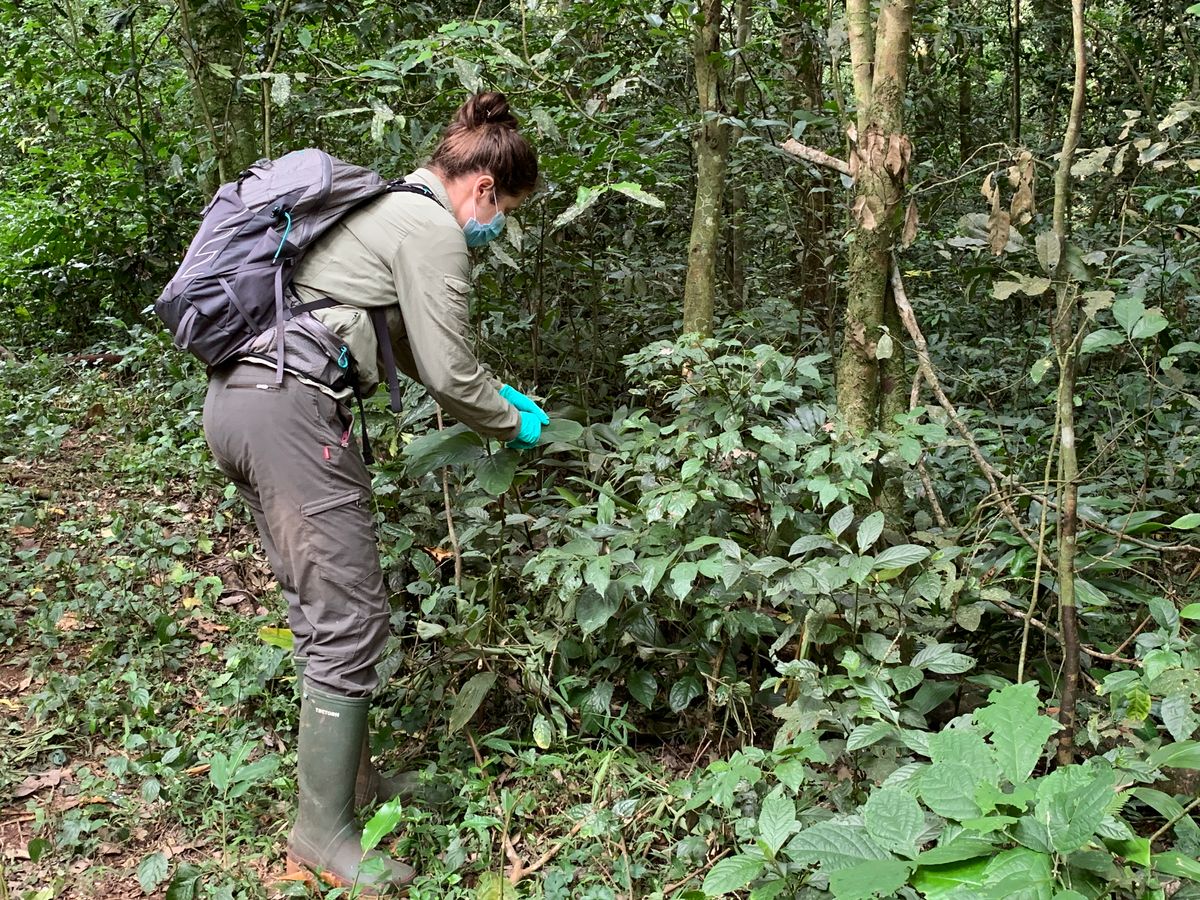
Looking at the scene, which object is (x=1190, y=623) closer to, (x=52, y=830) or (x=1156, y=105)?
(x=52, y=830)

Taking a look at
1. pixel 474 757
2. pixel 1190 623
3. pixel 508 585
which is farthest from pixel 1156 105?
pixel 474 757

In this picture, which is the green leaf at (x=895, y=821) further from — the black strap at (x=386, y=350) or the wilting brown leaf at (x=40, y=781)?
the wilting brown leaf at (x=40, y=781)

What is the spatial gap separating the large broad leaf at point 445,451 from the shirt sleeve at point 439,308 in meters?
0.32

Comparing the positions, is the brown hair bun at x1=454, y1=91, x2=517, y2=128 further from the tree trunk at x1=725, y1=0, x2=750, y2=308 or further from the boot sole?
the tree trunk at x1=725, y1=0, x2=750, y2=308

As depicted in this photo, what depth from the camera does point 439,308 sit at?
8.45 feet

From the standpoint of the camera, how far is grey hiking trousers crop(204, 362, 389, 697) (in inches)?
101

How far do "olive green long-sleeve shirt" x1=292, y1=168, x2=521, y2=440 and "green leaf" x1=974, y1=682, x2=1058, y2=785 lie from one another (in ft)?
5.24

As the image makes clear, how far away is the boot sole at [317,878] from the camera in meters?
2.62

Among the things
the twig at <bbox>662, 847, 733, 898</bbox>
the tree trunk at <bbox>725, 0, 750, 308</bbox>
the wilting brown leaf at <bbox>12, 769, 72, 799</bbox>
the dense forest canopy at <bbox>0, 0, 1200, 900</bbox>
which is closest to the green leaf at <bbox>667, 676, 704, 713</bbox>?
the dense forest canopy at <bbox>0, 0, 1200, 900</bbox>

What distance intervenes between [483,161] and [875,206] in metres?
1.27

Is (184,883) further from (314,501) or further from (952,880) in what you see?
(952,880)

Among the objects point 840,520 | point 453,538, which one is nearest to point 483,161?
point 453,538

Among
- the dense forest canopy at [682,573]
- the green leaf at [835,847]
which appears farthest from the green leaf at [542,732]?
the green leaf at [835,847]

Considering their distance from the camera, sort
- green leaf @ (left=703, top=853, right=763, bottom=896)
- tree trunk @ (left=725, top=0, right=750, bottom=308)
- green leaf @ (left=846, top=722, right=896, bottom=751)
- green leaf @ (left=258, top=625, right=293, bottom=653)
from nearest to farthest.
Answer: green leaf @ (left=703, top=853, right=763, bottom=896), green leaf @ (left=846, top=722, right=896, bottom=751), green leaf @ (left=258, top=625, right=293, bottom=653), tree trunk @ (left=725, top=0, right=750, bottom=308)
